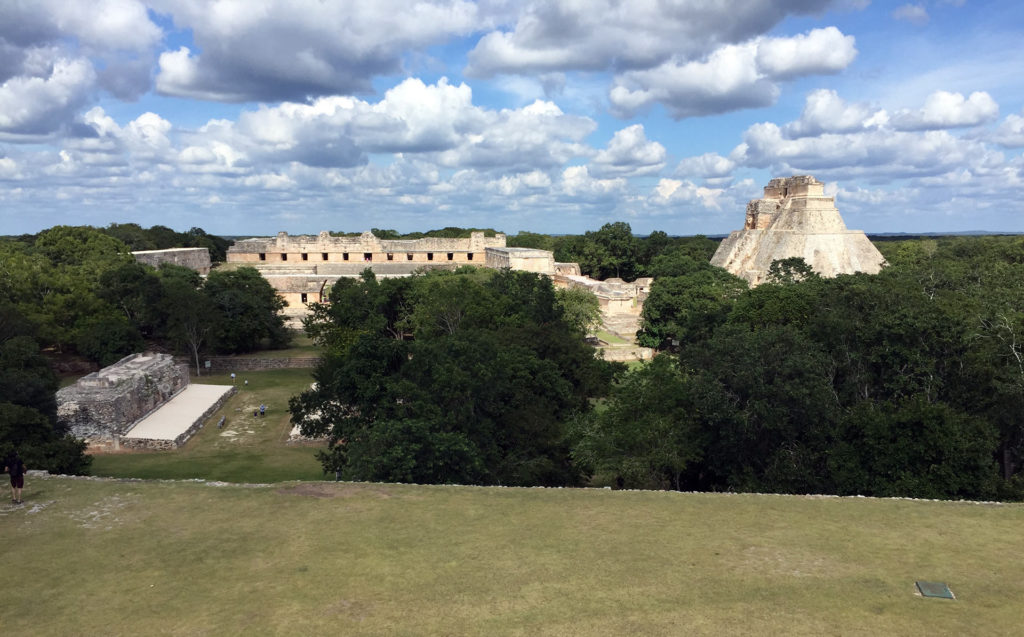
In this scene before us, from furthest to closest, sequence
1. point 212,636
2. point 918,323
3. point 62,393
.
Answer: point 62,393 → point 918,323 → point 212,636

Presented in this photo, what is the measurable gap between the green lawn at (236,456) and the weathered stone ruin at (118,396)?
101 centimetres

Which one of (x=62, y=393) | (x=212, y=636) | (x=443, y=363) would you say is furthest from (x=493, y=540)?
(x=62, y=393)

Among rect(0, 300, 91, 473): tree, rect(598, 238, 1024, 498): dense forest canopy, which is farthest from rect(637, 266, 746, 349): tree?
rect(0, 300, 91, 473): tree

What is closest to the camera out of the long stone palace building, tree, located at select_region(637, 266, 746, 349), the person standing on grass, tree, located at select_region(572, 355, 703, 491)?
the person standing on grass

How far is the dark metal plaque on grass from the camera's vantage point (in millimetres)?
6525

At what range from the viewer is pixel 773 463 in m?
12.0

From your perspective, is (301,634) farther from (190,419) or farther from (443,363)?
(190,419)

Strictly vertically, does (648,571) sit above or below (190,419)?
above

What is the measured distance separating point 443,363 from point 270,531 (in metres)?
5.90

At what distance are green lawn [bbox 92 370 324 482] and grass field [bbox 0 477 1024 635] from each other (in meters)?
5.56

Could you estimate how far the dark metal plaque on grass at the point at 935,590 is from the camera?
653cm

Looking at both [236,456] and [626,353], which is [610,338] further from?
[236,456]

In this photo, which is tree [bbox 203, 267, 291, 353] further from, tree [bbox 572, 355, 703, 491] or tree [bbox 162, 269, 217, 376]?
tree [bbox 572, 355, 703, 491]

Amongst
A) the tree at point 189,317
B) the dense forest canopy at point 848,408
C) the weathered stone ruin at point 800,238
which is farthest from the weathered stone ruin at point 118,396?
the weathered stone ruin at point 800,238
